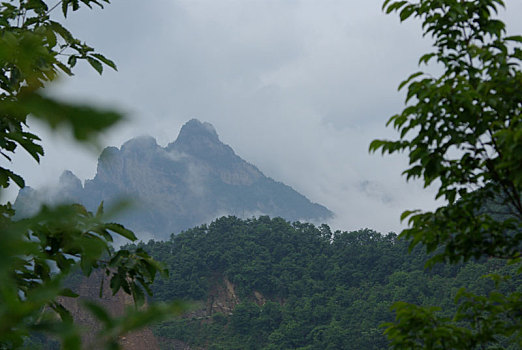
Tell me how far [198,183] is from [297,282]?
51.6 meters

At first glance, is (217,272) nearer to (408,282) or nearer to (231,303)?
(231,303)

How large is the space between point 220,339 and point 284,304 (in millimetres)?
4016

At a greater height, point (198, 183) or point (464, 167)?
point (198, 183)

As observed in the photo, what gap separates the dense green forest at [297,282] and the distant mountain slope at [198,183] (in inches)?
1621

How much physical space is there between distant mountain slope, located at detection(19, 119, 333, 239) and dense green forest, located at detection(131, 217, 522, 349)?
1621 inches

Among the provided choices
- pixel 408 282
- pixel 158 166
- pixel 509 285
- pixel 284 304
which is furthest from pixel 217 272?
pixel 158 166

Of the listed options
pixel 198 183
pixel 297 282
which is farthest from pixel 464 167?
pixel 198 183

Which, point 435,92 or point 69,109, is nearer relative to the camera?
point 69,109

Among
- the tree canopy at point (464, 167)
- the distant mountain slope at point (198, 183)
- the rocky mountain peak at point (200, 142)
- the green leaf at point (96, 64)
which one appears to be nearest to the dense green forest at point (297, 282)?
the tree canopy at point (464, 167)

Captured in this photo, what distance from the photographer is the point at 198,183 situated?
78125 millimetres

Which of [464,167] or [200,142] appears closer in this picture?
[464,167]

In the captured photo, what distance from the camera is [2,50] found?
0.23 meters

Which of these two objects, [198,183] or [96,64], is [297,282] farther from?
[198,183]

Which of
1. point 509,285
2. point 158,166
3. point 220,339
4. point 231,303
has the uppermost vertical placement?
point 158,166
